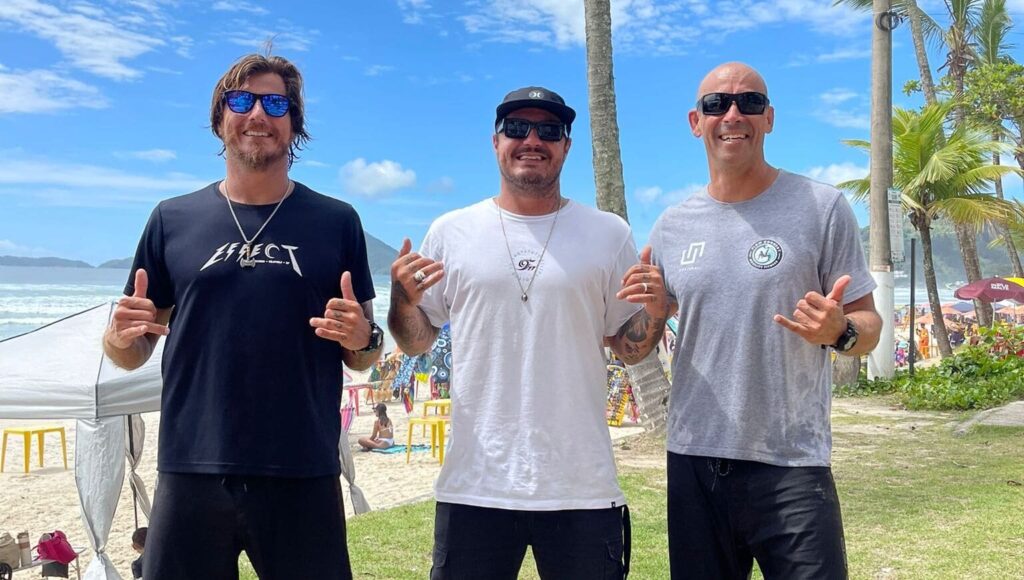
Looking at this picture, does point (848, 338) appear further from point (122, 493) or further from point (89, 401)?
point (122, 493)

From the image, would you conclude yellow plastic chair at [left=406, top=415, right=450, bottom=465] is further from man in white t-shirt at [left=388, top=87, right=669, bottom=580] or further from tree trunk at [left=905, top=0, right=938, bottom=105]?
Answer: tree trunk at [left=905, top=0, right=938, bottom=105]

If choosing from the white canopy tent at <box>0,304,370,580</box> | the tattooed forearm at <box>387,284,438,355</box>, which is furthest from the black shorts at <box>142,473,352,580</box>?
the white canopy tent at <box>0,304,370,580</box>

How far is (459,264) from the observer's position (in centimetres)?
296

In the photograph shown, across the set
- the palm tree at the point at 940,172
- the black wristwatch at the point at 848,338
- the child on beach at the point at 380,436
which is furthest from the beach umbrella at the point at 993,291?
the black wristwatch at the point at 848,338

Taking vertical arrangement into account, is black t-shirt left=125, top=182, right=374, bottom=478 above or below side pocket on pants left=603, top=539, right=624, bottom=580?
above

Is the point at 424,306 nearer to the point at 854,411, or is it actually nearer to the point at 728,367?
the point at 728,367

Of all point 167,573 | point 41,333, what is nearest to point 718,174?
point 167,573

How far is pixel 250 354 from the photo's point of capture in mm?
2686

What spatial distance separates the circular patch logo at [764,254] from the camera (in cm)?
276

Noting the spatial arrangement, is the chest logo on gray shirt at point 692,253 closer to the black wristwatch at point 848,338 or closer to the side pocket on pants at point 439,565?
the black wristwatch at point 848,338

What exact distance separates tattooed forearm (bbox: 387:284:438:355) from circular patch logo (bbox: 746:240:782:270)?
3.82ft

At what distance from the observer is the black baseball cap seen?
9.70 ft

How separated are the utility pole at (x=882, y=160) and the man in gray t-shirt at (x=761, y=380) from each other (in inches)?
518

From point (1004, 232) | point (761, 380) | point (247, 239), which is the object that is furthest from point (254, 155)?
point (1004, 232)
